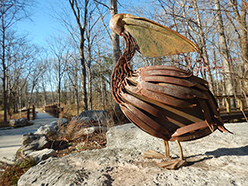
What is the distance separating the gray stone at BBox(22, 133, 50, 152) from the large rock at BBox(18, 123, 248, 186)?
252 centimetres

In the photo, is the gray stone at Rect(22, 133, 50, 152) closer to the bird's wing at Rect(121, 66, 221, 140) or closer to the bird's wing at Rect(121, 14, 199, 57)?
the bird's wing at Rect(121, 66, 221, 140)

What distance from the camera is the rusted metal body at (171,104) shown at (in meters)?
2.04

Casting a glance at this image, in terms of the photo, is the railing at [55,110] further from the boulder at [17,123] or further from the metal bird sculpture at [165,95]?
the metal bird sculpture at [165,95]

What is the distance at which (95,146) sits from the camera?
15.5ft

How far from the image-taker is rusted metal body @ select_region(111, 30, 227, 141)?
6.68ft

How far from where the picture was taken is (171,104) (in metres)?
2.03

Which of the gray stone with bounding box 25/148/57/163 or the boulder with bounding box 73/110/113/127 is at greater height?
the boulder with bounding box 73/110/113/127

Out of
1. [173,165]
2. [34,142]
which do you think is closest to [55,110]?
[34,142]

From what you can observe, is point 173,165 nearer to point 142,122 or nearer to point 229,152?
point 142,122

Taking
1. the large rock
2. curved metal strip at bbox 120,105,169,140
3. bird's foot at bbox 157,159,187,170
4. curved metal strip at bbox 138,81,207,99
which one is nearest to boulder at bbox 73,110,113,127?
the large rock

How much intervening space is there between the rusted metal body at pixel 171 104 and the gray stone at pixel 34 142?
3.75 metres

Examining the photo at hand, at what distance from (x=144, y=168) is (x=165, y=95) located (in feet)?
3.38

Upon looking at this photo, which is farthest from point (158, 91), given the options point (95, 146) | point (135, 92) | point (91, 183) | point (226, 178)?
point (95, 146)

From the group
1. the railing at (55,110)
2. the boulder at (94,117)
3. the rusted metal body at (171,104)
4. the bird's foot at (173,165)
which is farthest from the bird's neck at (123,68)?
the railing at (55,110)
